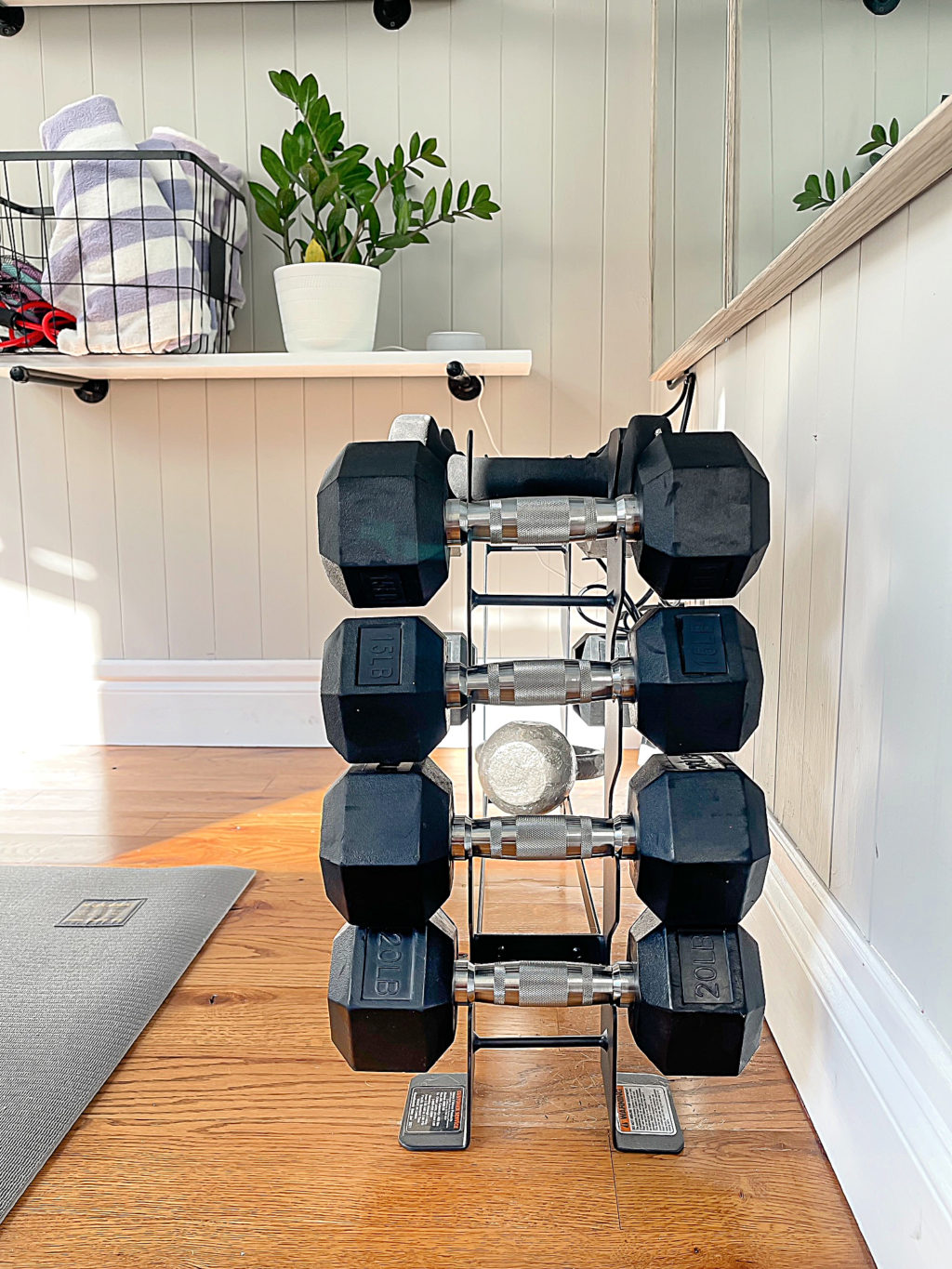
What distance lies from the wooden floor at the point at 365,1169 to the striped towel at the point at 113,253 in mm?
1089

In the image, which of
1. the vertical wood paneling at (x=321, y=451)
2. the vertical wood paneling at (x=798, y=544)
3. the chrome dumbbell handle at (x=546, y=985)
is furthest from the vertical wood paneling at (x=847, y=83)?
the vertical wood paneling at (x=321, y=451)

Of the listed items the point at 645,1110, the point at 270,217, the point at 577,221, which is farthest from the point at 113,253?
the point at 645,1110

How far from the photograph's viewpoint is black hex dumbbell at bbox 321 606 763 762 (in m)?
0.72

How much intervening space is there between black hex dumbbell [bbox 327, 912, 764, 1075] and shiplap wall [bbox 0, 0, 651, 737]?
1321 millimetres

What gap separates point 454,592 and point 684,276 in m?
0.78

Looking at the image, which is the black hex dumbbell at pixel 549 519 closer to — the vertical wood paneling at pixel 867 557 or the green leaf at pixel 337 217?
the vertical wood paneling at pixel 867 557

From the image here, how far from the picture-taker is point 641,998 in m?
0.77

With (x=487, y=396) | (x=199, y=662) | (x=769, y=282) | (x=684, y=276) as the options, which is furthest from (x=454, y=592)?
(x=769, y=282)

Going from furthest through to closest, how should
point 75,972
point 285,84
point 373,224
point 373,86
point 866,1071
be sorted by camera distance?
point 373,86 → point 373,224 → point 285,84 → point 75,972 → point 866,1071

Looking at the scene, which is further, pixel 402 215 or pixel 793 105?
pixel 402 215

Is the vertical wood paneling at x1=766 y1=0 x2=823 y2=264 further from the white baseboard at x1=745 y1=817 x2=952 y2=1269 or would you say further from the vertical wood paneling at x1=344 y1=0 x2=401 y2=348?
the vertical wood paneling at x1=344 y1=0 x2=401 y2=348

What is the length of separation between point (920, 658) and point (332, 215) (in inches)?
55.0

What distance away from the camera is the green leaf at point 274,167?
5.48 ft

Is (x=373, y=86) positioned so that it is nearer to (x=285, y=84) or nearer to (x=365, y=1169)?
(x=285, y=84)
